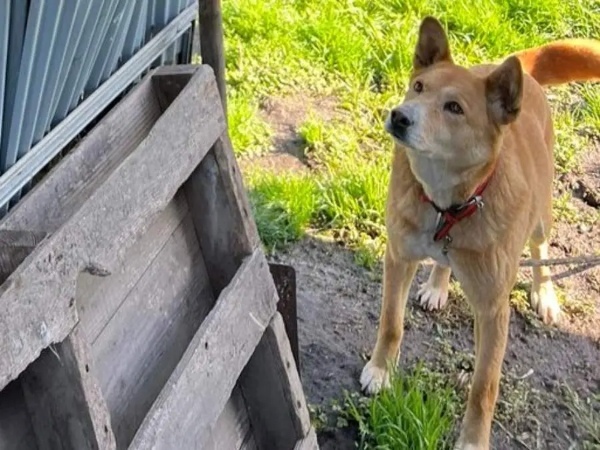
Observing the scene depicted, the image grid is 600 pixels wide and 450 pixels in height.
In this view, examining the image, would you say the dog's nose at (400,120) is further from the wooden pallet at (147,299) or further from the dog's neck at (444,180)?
the wooden pallet at (147,299)

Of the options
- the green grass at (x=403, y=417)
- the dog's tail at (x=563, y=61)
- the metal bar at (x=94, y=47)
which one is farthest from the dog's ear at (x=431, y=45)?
the metal bar at (x=94, y=47)

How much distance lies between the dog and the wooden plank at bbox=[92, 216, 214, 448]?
716 mm

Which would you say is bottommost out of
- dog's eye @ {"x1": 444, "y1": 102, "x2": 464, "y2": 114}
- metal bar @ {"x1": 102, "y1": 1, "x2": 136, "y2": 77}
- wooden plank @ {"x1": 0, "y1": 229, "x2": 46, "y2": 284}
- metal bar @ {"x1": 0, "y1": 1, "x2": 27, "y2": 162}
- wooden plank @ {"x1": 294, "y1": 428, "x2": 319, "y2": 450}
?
wooden plank @ {"x1": 294, "y1": 428, "x2": 319, "y2": 450}

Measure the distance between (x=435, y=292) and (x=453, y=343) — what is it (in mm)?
231

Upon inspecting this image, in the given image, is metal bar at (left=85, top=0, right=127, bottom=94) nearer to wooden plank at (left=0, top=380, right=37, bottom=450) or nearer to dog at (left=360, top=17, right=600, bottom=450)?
wooden plank at (left=0, top=380, right=37, bottom=450)

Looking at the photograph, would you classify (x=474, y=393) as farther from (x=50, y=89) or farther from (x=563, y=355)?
(x=50, y=89)

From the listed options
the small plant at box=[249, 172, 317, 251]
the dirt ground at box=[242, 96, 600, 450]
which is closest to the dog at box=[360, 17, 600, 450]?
the dirt ground at box=[242, 96, 600, 450]

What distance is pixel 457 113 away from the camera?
112 inches

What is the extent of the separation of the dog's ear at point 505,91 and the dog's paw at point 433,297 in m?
1.19

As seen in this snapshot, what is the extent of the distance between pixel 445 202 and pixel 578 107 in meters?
2.43

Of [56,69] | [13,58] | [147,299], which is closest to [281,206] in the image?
[147,299]

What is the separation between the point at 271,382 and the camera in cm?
259

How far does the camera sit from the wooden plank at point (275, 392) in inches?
102

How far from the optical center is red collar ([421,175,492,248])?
3061 mm
